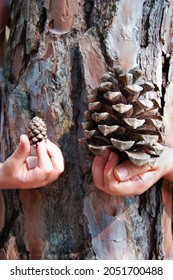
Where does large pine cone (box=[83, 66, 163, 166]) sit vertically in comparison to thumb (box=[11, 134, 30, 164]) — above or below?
above

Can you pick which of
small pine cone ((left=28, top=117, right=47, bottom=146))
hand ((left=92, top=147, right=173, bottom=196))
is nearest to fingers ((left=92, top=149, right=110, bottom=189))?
hand ((left=92, top=147, right=173, bottom=196))

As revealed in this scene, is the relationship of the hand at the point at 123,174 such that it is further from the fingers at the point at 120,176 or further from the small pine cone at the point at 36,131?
the small pine cone at the point at 36,131

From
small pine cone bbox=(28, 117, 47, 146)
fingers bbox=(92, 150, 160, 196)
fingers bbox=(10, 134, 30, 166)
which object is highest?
small pine cone bbox=(28, 117, 47, 146)

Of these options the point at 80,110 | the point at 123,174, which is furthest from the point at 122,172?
the point at 80,110

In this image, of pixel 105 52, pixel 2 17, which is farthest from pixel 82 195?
pixel 2 17

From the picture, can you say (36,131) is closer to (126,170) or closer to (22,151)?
(22,151)

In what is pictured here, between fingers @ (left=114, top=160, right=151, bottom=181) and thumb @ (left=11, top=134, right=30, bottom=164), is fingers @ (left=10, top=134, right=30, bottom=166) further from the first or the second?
fingers @ (left=114, top=160, right=151, bottom=181)

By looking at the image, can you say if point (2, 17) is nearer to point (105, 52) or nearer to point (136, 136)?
point (105, 52)

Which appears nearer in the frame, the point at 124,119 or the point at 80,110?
the point at 124,119

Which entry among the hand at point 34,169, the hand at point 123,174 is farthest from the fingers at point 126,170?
the hand at point 34,169
